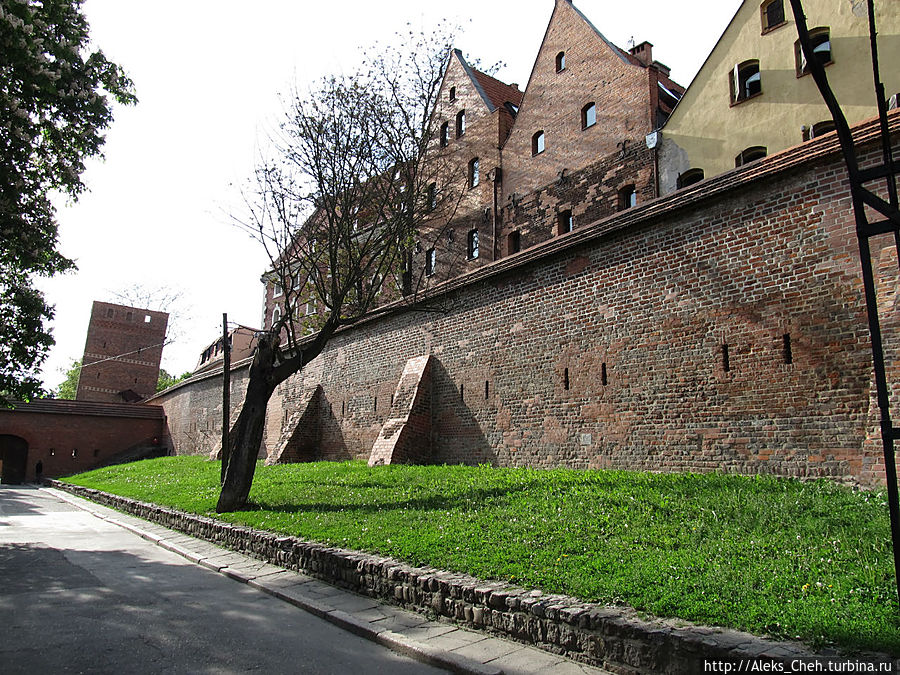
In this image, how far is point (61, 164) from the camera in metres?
11.8

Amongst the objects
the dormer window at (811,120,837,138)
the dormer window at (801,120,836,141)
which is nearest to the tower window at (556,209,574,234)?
the dormer window at (801,120,836,141)

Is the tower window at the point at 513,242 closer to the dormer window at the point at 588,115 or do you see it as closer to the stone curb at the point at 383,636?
the dormer window at the point at 588,115

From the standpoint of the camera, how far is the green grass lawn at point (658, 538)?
4.35 metres

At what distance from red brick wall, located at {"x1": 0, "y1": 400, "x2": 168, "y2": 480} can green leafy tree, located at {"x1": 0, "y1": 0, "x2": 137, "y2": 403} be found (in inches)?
1053

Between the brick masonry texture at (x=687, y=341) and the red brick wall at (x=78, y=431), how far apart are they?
3133 centimetres

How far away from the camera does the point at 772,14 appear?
1606cm

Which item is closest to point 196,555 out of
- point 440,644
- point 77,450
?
point 440,644

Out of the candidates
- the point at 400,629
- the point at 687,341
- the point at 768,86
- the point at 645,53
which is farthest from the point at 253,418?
the point at 645,53

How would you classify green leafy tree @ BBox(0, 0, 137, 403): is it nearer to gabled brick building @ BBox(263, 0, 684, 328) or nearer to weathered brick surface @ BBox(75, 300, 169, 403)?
gabled brick building @ BBox(263, 0, 684, 328)

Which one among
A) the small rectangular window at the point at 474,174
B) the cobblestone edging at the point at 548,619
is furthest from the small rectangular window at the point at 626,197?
the cobblestone edging at the point at 548,619

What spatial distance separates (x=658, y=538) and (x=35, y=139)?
1258 cm

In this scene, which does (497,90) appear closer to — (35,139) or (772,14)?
(772,14)

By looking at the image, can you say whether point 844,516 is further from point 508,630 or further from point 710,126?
point 710,126

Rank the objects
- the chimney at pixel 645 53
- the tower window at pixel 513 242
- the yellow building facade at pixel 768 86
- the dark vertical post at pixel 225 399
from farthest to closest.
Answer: the tower window at pixel 513 242, the chimney at pixel 645 53, the dark vertical post at pixel 225 399, the yellow building facade at pixel 768 86
